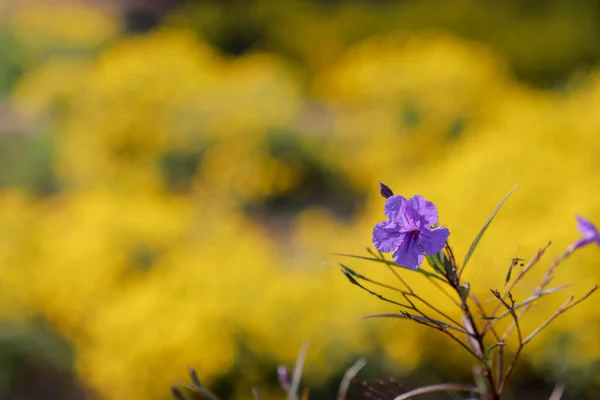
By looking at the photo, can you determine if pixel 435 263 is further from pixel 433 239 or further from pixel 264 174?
pixel 264 174

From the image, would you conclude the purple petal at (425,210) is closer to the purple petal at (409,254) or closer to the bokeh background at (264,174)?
the purple petal at (409,254)

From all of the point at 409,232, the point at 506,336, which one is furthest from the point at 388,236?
the point at 506,336

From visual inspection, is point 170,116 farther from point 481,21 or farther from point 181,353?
point 481,21

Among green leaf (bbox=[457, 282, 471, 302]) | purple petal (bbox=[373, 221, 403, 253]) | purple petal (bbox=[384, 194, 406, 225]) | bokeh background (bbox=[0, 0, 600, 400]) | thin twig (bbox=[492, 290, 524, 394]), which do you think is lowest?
thin twig (bbox=[492, 290, 524, 394])

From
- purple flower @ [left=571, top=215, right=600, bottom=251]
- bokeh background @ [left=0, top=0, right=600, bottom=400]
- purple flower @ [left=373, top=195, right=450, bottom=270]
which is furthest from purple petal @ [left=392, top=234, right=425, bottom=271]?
bokeh background @ [left=0, top=0, right=600, bottom=400]

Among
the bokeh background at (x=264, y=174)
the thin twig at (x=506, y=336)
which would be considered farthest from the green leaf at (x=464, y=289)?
the bokeh background at (x=264, y=174)

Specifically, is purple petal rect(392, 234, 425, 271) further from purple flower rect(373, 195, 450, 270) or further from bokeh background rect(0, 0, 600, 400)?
bokeh background rect(0, 0, 600, 400)
